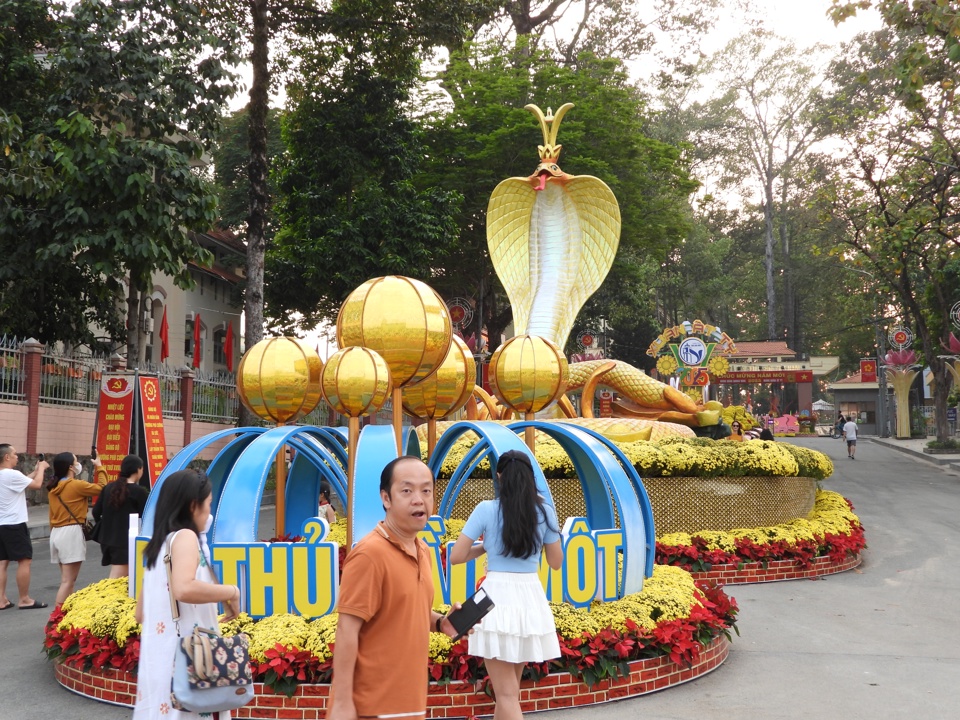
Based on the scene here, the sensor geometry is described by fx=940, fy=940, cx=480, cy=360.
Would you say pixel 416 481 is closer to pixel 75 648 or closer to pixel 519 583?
pixel 519 583

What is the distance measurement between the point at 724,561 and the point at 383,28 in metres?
14.1

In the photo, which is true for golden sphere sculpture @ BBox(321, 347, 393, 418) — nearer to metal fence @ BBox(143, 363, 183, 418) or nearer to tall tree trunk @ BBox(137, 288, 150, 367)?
tall tree trunk @ BBox(137, 288, 150, 367)

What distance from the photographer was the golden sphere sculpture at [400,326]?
6891 millimetres

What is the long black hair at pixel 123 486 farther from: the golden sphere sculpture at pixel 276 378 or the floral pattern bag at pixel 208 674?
the floral pattern bag at pixel 208 674

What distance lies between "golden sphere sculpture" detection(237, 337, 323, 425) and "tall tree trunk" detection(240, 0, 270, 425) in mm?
9698

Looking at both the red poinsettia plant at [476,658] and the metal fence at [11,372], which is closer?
the red poinsettia plant at [476,658]

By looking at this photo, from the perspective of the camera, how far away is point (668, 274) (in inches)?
1897

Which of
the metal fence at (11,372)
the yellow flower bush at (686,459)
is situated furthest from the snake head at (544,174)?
the metal fence at (11,372)

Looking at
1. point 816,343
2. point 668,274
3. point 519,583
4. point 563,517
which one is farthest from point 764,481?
point 816,343

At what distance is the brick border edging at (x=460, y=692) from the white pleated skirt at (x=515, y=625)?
3.96ft

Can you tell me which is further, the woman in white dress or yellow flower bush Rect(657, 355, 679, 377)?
yellow flower bush Rect(657, 355, 679, 377)

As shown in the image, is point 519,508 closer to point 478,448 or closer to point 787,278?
point 478,448

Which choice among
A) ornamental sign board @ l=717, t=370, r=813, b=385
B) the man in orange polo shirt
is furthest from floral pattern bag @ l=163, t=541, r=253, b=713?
ornamental sign board @ l=717, t=370, r=813, b=385

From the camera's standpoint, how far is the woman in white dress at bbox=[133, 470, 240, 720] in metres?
3.56
